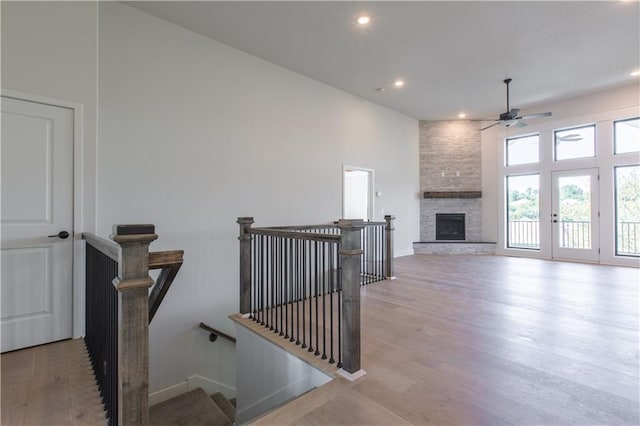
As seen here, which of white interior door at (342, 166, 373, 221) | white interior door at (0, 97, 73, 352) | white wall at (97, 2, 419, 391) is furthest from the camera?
white interior door at (342, 166, 373, 221)

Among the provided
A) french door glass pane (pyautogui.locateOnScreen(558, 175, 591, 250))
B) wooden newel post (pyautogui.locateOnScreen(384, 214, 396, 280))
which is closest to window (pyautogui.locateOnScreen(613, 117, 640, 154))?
french door glass pane (pyautogui.locateOnScreen(558, 175, 591, 250))

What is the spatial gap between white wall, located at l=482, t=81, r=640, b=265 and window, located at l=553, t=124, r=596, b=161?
0.15m

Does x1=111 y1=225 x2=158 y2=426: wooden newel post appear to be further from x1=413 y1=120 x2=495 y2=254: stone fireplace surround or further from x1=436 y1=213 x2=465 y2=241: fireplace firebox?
x1=436 y1=213 x2=465 y2=241: fireplace firebox

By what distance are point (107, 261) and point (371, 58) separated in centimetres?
452

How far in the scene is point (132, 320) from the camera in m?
1.21

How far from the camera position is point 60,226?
262 cm

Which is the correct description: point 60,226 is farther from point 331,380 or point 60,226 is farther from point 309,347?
point 331,380

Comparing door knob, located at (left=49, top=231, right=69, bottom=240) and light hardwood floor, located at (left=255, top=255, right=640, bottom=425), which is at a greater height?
door knob, located at (left=49, top=231, right=69, bottom=240)

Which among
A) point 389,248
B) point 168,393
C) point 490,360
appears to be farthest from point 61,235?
point 389,248

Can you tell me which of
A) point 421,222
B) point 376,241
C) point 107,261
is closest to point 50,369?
point 107,261

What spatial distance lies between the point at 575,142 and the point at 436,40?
4.90 metres

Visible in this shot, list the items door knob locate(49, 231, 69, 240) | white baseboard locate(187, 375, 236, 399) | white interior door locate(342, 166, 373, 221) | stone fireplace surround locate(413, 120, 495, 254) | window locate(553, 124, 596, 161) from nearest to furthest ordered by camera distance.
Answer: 1. door knob locate(49, 231, 69, 240)
2. white baseboard locate(187, 375, 236, 399)
3. window locate(553, 124, 596, 161)
4. white interior door locate(342, 166, 373, 221)
5. stone fireplace surround locate(413, 120, 495, 254)

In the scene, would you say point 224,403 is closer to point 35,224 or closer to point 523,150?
point 35,224

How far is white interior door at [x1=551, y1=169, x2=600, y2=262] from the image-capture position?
631 cm
